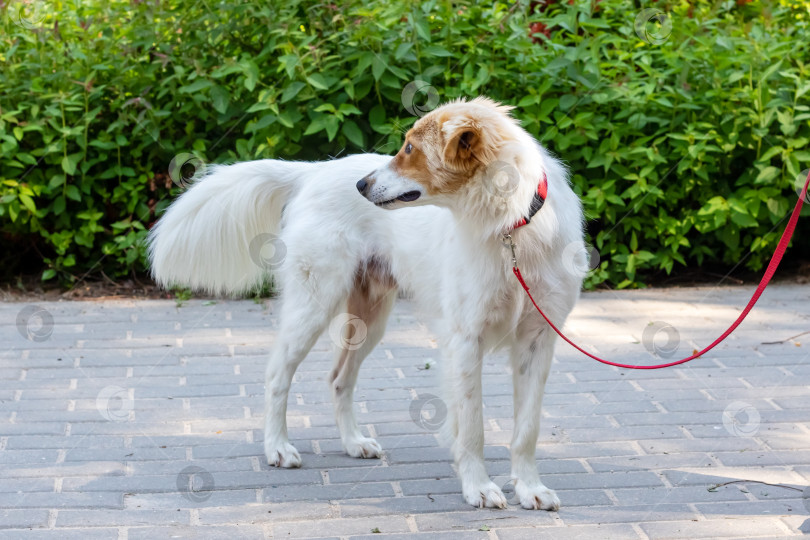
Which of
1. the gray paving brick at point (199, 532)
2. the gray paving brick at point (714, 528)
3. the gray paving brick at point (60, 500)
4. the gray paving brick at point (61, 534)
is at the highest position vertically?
the gray paving brick at point (714, 528)

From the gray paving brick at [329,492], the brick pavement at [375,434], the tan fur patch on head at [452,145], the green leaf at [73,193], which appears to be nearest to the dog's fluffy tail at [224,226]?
the brick pavement at [375,434]

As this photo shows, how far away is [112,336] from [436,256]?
9.47 ft

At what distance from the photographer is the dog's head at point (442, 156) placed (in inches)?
135

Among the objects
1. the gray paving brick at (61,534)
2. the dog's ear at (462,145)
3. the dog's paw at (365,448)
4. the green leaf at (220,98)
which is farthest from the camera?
the green leaf at (220,98)

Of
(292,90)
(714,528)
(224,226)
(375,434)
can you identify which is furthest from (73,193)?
(714,528)

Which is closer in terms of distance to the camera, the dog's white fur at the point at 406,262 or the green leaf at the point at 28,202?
the dog's white fur at the point at 406,262

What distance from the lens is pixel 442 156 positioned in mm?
3453

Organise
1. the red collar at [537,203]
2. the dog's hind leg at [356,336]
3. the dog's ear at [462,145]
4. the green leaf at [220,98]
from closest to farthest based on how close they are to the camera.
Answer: the dog's ear at [462,145] → the red collar at [537,203] → the dog's hind leg at [356,336] → the green leaf at [220,98]

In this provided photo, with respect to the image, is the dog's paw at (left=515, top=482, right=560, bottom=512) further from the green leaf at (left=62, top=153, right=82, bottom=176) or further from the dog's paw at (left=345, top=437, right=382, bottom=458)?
the green leaf at (left=62, top=153, right=82, bottom=176)

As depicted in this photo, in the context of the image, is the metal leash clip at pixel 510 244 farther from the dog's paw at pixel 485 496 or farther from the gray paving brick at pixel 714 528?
the gray paving brick at pixel 714 528

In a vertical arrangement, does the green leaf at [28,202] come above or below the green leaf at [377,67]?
below

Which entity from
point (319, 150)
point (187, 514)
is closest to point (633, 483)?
point (187, 514)

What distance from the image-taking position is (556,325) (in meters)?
3.67

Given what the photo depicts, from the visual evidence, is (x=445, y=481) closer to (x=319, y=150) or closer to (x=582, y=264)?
(x=582, y=264)
